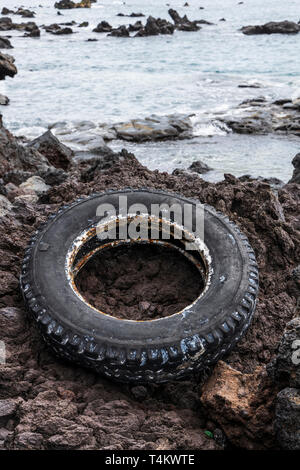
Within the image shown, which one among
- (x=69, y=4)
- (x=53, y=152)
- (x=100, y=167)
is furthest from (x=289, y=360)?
(x=69, y=4)

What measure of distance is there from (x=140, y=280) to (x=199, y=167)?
5.14 metres

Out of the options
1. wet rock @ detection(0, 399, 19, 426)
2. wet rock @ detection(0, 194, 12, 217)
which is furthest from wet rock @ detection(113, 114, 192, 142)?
wet rock @ detection(0, 399, 19, 426)

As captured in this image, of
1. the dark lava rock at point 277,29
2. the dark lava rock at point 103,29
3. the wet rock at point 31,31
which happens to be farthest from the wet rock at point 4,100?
the dark lava rock at point 277,29

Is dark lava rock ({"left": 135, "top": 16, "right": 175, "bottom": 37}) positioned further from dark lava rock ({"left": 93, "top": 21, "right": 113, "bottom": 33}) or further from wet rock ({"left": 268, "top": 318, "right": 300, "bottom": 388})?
wet rock ({"left": 268, "top": 318, "right": 300, "bottom": 388})

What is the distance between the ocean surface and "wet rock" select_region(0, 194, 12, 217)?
176 inches

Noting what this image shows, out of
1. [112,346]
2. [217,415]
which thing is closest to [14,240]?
[112,346]

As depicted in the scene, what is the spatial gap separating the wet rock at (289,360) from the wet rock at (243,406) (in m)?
0.13

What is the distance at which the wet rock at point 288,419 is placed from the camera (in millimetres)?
2133

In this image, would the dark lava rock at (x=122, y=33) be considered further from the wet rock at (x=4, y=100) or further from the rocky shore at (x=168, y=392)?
the rocky shore at (x=168, y=392)

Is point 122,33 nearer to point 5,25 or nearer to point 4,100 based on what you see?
point 5,25

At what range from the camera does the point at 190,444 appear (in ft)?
8.05

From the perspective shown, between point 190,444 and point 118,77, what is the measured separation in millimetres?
17549

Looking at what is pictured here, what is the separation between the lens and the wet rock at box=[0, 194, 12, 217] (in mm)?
4620
